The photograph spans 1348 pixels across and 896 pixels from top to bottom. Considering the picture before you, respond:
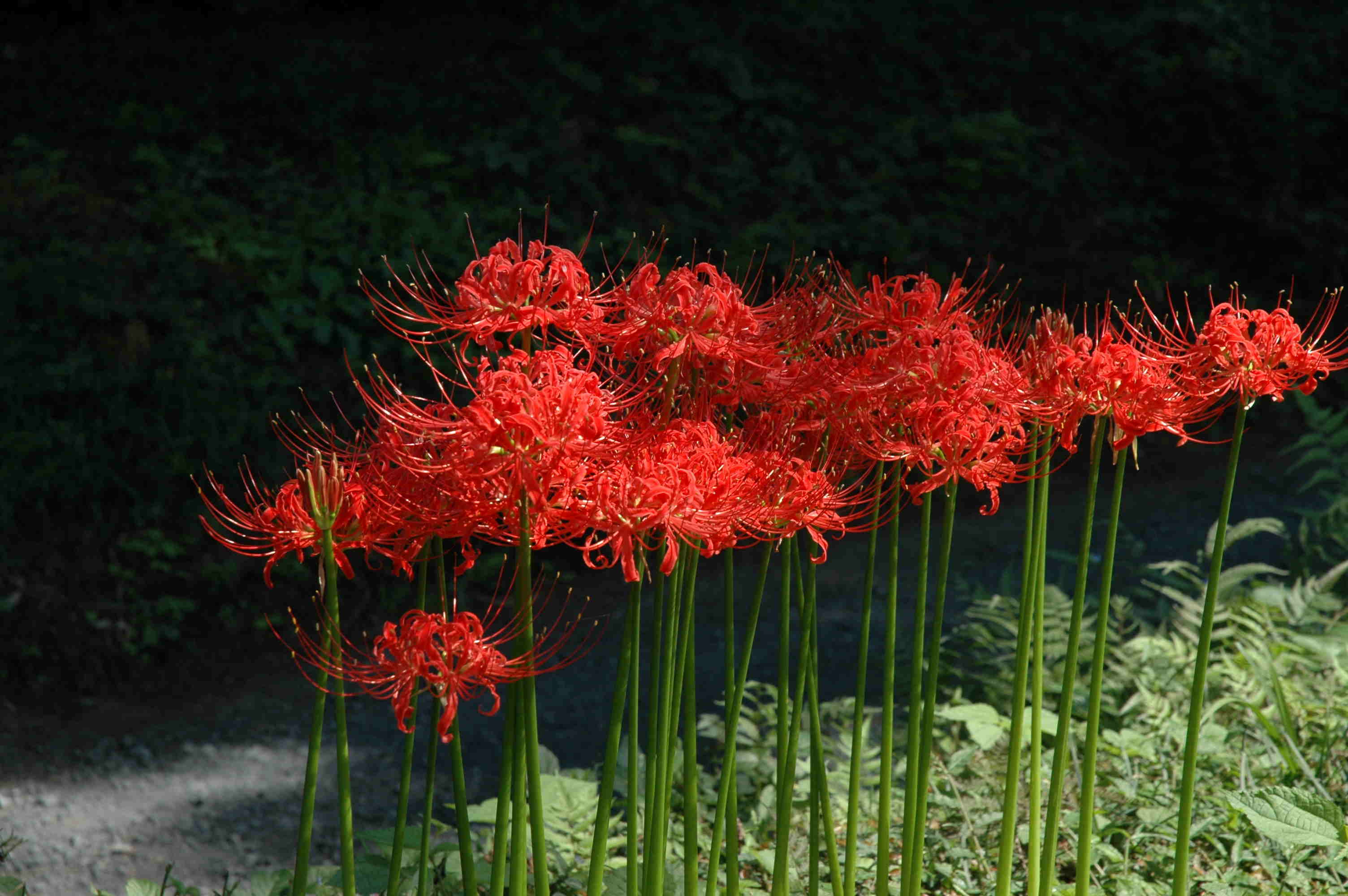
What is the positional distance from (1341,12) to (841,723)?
830 centimetres

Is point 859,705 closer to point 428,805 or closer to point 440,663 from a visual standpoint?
point 428,805

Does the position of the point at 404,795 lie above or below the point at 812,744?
below

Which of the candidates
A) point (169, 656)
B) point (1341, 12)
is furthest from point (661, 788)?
point (1341, 12)

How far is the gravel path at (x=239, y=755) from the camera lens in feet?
12.9

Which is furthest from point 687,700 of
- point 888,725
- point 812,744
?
point 888,725

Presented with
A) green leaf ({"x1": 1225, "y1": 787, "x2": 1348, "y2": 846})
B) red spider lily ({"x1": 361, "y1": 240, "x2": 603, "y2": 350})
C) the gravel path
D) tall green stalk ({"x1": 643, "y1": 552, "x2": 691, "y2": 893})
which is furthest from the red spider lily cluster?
the gravel path

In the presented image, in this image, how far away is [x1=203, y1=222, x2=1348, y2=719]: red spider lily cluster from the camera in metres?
1.51

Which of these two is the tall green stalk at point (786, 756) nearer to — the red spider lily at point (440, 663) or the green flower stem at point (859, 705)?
the green flower stem at point (859, 705)

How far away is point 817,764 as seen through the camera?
2.09 metres

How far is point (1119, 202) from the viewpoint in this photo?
8.80m

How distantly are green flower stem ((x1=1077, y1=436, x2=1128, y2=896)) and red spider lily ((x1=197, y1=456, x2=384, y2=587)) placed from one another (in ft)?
3.62

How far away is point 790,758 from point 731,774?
0.43 ft

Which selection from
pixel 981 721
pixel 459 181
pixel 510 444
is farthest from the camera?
pixel 459 181

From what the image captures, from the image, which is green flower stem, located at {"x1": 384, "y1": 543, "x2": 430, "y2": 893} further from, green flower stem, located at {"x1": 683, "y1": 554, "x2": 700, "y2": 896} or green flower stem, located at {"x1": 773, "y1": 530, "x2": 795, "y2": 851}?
green flower stem, located at {"x1": 773, "y1": 530, "x2": 795, "y2": 851}
